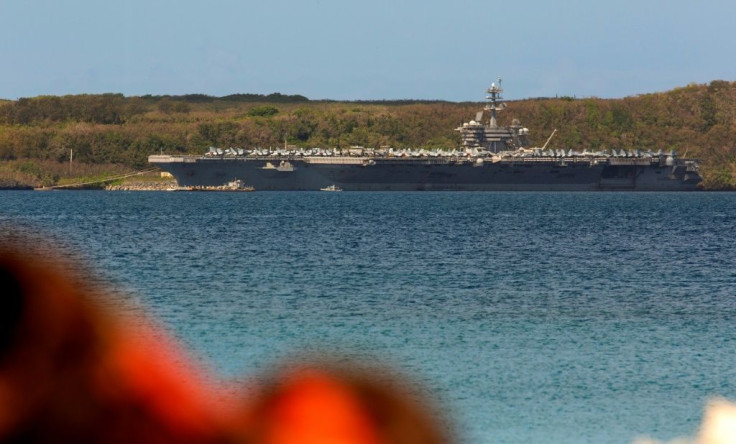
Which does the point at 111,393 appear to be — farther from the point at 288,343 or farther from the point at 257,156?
the point at 257,156

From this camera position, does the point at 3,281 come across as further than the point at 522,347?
No

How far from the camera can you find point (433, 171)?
157625 millimetres

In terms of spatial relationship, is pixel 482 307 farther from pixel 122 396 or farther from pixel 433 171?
pixel 433 171

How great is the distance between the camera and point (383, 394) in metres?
1.17

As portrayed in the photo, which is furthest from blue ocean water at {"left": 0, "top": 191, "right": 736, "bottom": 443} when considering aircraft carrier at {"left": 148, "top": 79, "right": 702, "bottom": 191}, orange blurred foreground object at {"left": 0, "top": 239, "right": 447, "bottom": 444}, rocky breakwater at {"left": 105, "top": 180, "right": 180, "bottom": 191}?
rocky breakwater at {"left": 105, "top": 180, "right": 180, "bottom": 191}

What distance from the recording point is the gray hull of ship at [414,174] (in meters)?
156

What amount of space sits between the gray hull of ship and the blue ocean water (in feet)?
244

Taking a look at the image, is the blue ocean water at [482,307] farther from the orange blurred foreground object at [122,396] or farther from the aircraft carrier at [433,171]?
the aircraft carrier at [433,171]

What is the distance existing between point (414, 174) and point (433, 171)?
8.47 ft

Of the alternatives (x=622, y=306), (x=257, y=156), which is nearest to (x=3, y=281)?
(x=622, y=306)

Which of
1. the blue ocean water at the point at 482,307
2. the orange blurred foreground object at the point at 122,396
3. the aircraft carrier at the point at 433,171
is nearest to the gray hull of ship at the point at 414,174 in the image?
the aircraft carrier at the point at 433,171

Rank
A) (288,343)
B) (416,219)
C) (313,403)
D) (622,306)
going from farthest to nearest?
(416,219), (622,306), (288,343), (313,403)

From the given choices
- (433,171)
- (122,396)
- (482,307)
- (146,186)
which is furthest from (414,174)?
(122,396)

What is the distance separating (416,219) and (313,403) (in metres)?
89.3
